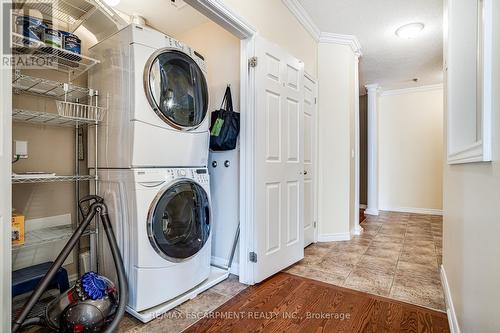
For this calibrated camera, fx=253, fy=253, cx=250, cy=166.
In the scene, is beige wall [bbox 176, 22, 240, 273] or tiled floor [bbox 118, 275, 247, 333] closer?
tiled floor [bbox 118, 275, 247, 333]

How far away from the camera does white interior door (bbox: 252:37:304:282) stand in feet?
6.69

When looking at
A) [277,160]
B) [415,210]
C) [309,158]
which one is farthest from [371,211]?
[277,160]

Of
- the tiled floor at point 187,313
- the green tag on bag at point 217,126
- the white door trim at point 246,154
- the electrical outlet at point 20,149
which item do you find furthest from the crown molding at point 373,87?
the electrical outlet at point 20,149

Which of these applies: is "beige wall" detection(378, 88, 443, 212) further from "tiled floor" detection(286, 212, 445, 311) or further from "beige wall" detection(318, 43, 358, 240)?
"beige wall" detection(318, 43, 358, 240)

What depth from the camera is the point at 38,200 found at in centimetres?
178

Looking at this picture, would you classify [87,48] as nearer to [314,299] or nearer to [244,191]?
[244,191]

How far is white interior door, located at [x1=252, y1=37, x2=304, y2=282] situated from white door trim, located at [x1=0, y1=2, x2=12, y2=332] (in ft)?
4.70

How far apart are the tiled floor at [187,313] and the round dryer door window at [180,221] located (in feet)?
1.05

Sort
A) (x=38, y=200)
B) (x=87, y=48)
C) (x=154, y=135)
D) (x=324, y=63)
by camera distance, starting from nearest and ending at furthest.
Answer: (x=154, y=135), (x=38, y=200), (x=87, y=48), (x=324, y=63)

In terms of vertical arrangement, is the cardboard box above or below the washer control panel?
below

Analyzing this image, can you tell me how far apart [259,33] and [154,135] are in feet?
4.16

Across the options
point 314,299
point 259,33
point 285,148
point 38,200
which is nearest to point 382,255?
point 314,299

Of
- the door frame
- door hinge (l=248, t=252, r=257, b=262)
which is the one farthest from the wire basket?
the door frame

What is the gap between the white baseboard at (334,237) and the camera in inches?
128
